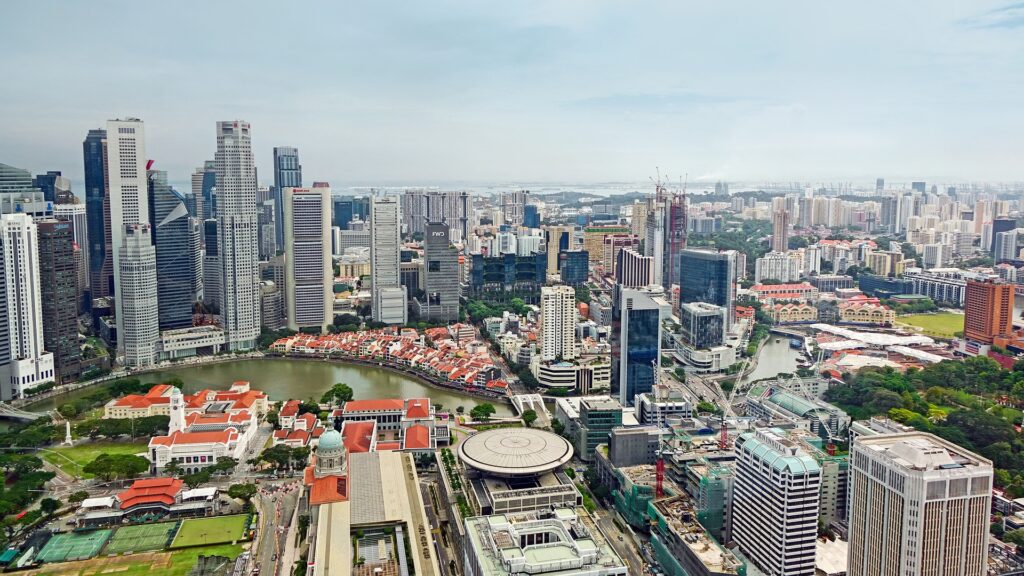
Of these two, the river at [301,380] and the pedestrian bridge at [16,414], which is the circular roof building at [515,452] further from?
the pedestrian bridge at [16,414]

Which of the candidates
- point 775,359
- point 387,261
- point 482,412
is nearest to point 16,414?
point 482,412

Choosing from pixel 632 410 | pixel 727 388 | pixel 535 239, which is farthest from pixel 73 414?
pixel 535 239

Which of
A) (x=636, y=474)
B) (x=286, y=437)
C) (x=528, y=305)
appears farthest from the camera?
(x=528, y=305)

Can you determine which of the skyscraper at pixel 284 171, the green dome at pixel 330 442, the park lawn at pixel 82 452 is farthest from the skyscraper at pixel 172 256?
the skyscraper at pixel 284 171

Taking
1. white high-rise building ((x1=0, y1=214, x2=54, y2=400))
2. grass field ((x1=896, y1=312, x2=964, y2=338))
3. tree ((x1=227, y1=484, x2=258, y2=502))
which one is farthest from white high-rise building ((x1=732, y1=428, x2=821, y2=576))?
grass field ((x1=896, y1=312, x2=964, y2=338))

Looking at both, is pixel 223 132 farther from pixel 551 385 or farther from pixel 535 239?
pixel 535 239

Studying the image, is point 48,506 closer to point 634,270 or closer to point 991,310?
point 634,270
